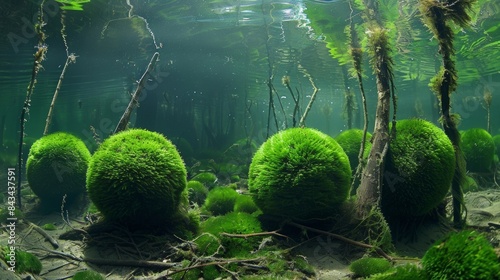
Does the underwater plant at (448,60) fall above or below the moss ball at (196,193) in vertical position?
above

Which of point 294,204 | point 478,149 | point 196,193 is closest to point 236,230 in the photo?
point 294,204

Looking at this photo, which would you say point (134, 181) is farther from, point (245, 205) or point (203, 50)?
point (203, 50)

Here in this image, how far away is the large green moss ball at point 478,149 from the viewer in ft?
29.5

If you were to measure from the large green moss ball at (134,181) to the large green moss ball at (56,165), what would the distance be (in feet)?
9.27

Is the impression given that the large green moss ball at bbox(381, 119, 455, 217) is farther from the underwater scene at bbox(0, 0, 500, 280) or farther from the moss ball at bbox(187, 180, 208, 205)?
the moss ball at bbox(187, 180, 208, 205)

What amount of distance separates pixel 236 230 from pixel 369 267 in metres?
1.90

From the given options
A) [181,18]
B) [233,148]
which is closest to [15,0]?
[181,18]

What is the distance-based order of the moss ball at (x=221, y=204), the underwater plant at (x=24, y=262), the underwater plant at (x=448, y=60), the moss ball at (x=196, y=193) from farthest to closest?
the moss ball at (x=196, y=193) < the moss ball at (x=221, y=204) < the underwater plant at (x=448, y=60) < the underwater plant at (x=24, y=262)

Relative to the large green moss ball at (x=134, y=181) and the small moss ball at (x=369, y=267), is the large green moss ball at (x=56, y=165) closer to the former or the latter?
the large green moss ball at (x=134, y=181)

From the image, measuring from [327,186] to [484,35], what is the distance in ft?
66.1

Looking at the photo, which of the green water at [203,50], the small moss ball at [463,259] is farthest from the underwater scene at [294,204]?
the green water at [203,50]

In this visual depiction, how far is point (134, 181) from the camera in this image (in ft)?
16.1

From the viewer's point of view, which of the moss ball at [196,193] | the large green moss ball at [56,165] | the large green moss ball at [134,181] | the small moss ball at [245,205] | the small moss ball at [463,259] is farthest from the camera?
the moss ball at [196,193]

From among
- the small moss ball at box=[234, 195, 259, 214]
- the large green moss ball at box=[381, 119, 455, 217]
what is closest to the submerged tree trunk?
the large green moss ball at box=[381, 119, 455, 217]
